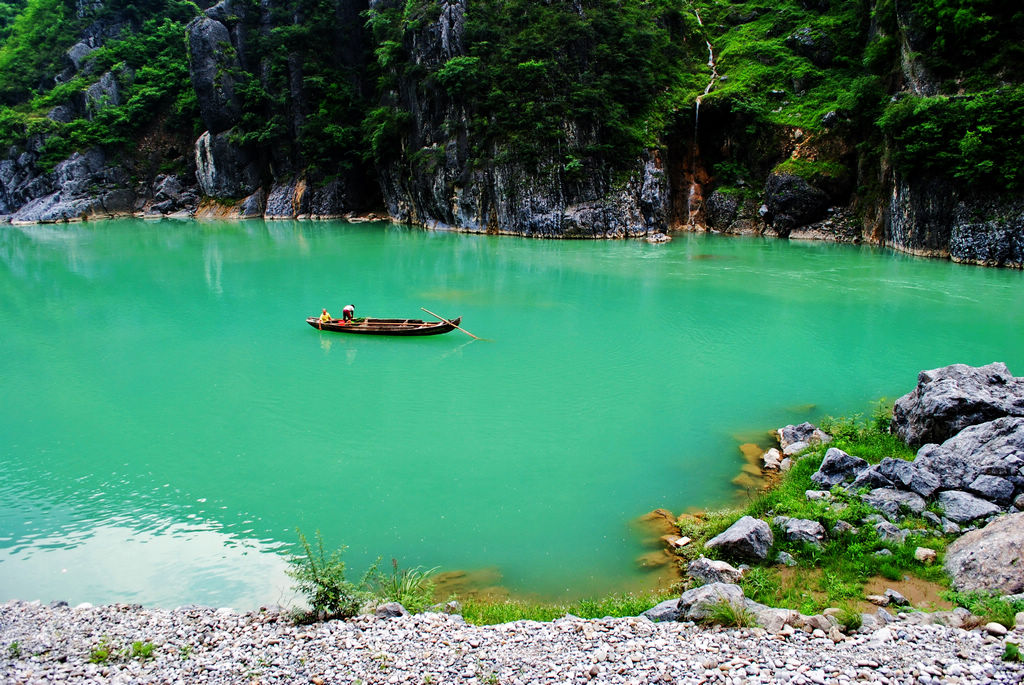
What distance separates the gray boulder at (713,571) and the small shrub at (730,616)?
1270mm

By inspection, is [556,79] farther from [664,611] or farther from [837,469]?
[664,611]

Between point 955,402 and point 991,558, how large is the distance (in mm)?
3837

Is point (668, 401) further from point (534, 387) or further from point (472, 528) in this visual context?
point (472, 528)

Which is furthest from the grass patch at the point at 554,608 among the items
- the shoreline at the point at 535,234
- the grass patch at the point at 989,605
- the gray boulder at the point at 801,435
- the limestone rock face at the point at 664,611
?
the shoreline at the point at 535,234

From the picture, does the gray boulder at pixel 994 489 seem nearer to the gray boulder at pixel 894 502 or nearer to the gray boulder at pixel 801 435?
the gray boulder at pixel 894 502

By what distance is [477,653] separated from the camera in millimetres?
5625

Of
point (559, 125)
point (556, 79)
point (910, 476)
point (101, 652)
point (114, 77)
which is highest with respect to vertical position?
point (114, 77)

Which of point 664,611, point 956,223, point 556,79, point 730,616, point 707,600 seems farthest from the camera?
point 556,79

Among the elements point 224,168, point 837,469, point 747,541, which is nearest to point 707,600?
point 747,541

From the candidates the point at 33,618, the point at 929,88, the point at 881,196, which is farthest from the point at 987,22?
the point at 33,618

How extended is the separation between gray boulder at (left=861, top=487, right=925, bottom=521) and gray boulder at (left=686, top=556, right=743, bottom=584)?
218 cm

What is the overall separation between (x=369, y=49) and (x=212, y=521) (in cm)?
5542

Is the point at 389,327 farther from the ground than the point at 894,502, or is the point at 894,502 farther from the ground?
the point at 389,327

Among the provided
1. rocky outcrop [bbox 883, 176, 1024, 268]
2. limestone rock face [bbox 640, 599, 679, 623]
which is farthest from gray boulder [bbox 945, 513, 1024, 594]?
rocky outcrop [bbox 883, 176, 1024, 268]
